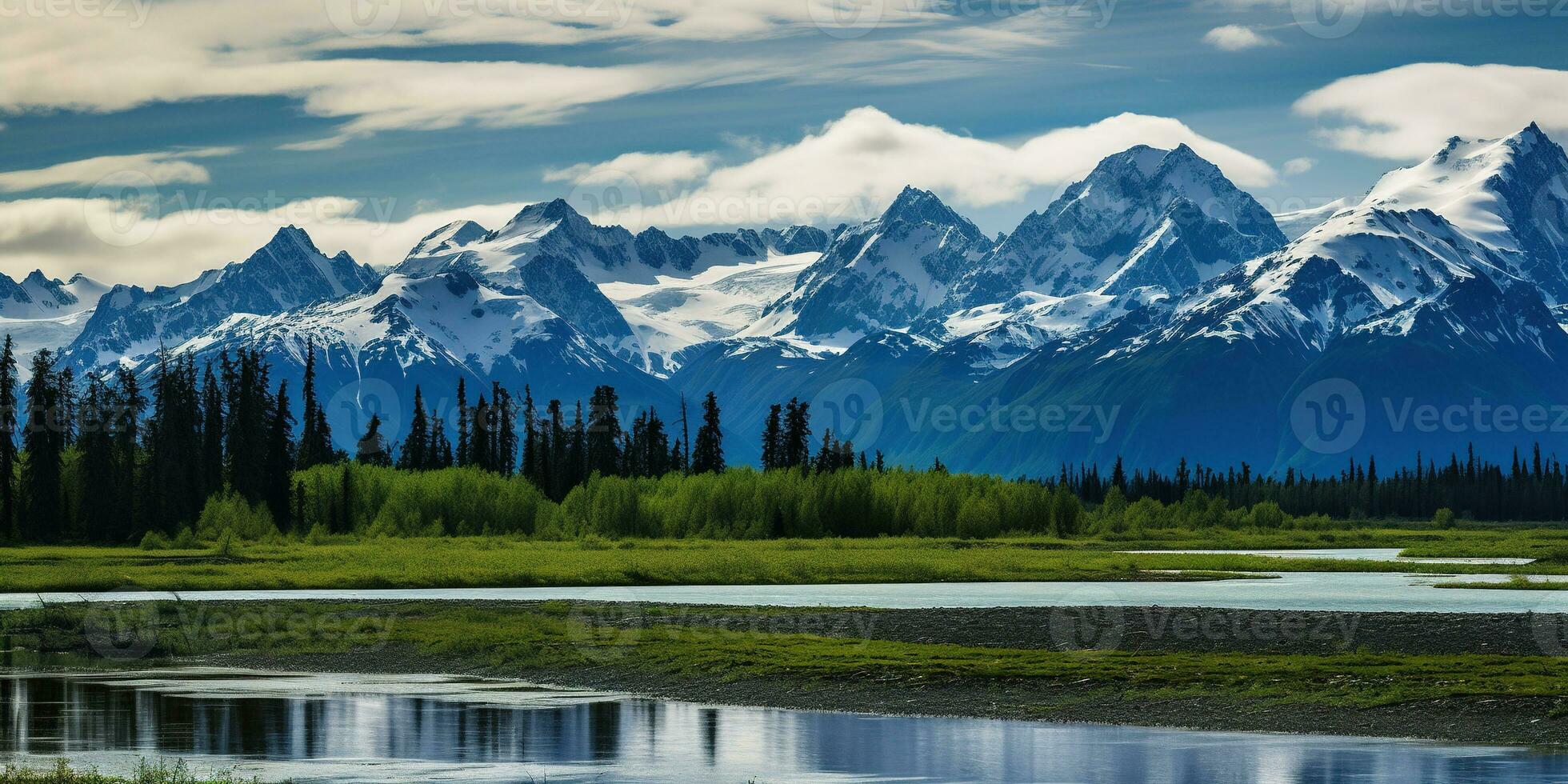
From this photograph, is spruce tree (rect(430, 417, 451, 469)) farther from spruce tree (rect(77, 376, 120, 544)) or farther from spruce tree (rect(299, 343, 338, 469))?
spruce tree (rect(77, 376, 120, 544))

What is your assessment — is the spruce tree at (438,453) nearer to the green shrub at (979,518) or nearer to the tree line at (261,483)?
the tree line at (261,483)

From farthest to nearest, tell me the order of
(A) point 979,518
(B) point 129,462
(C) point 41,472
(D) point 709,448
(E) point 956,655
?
(D) point 709,448 → (A) point 979,518 → (C) point 41,472 → (B) point 129,462 → (E) point 956,655

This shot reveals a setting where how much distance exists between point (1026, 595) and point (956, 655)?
35488mm

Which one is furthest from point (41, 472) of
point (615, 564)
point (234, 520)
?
point (615, 564)

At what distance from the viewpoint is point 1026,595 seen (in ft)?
290

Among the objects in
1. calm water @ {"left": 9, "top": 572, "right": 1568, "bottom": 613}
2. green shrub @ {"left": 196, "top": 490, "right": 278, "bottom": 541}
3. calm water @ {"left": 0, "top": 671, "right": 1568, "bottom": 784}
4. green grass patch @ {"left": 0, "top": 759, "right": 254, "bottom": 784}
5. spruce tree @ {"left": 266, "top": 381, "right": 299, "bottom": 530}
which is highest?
spruce tree @ {"left": 266, "top": 381, "right": 299, "bottom": 530}

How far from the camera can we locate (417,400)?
7751 inches

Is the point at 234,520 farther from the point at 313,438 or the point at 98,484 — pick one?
the point at 313,438

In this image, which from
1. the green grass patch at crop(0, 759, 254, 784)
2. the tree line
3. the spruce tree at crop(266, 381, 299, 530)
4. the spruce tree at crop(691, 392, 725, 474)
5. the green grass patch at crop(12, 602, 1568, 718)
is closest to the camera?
the green grass patch at crop(0, 759, 254, 784)

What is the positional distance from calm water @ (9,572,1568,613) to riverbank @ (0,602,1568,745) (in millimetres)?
6806

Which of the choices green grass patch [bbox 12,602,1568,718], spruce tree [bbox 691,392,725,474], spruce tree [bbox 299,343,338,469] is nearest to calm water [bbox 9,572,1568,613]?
green grass patch [bbox 12,602,1568,718]

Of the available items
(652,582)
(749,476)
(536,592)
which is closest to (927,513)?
(749,476)

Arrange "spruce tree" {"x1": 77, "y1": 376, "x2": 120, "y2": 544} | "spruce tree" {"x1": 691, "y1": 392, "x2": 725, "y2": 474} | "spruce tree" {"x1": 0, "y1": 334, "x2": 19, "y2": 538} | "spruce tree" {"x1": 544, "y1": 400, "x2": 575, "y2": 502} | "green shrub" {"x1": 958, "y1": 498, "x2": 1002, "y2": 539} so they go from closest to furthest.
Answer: "spruce tree" {"x1": 0, "y1": 334, "x2": 19, "y2": 538}
"spruce tree" {"x1": 77, "y1": 376, "x2": 120, "y2": 544}
"green shrub" {"x1": 958, "y1": 498, "x2": 1002, "y2": 539}
"spruce tree" {"x1": 544, "y1": 400, "x2": 575, "y2": 502}
"spruce tree" {"x1": 691, "y1": 392, "x2": 725, "y2": 474}

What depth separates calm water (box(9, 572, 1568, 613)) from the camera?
78562 mm
